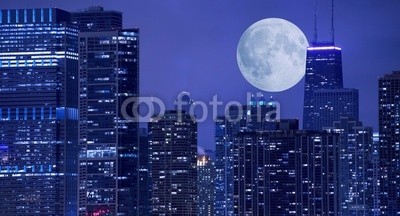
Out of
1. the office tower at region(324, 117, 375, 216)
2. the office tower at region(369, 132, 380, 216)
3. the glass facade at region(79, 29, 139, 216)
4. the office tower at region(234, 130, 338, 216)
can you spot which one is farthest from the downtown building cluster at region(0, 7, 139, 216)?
the office tower at region(369, 132, 380, 216)

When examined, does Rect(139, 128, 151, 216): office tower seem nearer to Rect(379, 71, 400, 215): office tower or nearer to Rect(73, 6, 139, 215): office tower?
Rect(73, 6, 139, 215): office tower

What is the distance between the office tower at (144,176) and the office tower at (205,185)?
4.49 meters

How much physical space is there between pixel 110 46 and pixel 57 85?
5706 mm

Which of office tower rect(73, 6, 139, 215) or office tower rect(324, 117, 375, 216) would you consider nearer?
office tower rect(324, 117, 375, 216)

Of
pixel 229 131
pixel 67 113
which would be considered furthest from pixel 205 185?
pixel 67 113

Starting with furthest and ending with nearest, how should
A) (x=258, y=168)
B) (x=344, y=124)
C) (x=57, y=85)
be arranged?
1. (x=344, y=124)
2. (x=57, y=85)
3. (x=258, y=168)

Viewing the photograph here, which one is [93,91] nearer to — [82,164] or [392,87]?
[82,164]

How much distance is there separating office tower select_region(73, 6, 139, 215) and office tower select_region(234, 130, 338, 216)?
34.5 ft

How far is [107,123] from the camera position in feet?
492

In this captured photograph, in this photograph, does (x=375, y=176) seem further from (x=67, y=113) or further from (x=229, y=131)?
(x=67, y=113)

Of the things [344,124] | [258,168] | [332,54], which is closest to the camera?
[258,168]

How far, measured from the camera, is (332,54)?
7510 inches

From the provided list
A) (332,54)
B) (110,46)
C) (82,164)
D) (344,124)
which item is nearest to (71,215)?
(82,164)

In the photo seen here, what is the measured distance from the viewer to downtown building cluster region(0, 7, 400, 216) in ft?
492
